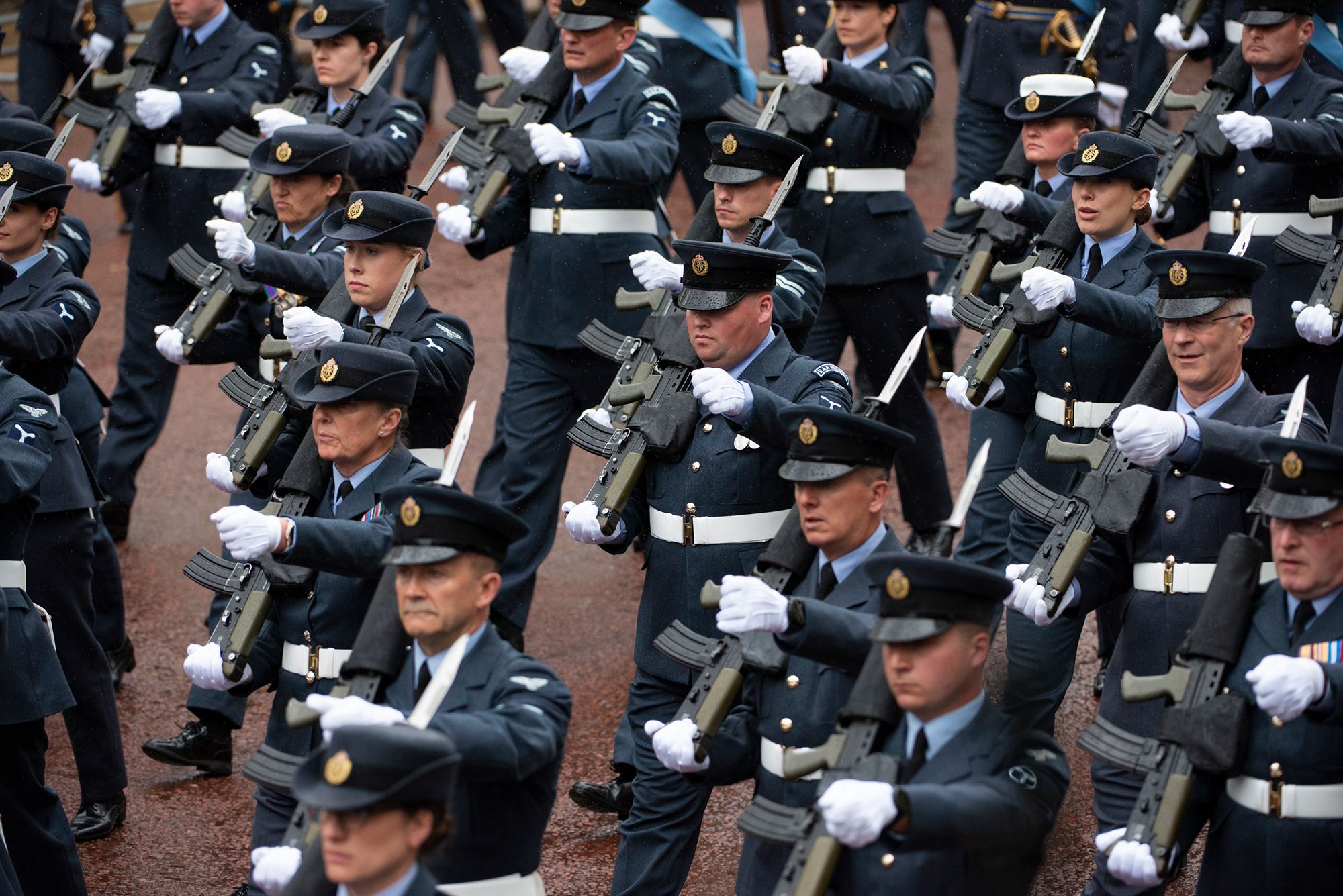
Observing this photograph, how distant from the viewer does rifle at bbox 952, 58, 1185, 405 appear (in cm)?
662

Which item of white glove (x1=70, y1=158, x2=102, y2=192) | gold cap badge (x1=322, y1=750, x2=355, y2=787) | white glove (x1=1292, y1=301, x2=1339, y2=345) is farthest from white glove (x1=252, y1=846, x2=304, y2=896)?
white glove (x1=70, y1=158, x2=102, y2=192)

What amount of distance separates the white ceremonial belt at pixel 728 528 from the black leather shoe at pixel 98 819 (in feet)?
7.17

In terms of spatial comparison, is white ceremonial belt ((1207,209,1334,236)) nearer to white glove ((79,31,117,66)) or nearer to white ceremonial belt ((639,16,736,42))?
white ceremonial belt ((639,16,736,42))

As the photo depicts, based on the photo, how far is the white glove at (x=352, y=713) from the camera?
169 inches

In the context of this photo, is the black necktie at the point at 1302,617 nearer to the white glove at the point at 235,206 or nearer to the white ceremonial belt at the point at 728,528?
the white ceremonial belt at the point at 728,528

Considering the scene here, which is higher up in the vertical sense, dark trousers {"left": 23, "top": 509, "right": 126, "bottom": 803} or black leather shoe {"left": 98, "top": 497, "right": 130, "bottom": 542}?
dark trousers {"left": 23, "top": 509, "right": 126, "bottom": 803}

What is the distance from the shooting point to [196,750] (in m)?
6.98

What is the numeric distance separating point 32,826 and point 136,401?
3363 millimetres

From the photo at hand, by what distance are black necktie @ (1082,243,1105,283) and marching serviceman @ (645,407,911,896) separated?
2.04m

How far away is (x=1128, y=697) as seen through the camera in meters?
4.60

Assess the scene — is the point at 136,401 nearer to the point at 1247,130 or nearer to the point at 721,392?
the point at 721,392

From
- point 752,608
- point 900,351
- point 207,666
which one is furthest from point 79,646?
point 900,351

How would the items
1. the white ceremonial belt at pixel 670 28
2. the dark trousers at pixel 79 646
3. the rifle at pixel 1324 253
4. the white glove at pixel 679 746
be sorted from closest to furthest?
1. the white glove at pixel 679 746
2. the dark trousers at pixel 79 646
3. the rifle at pixel 1324 253
4. the white ceremonial belt at pixel 670 28

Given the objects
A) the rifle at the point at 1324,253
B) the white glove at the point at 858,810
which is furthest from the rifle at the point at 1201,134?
the white glove at the point at 858,810
